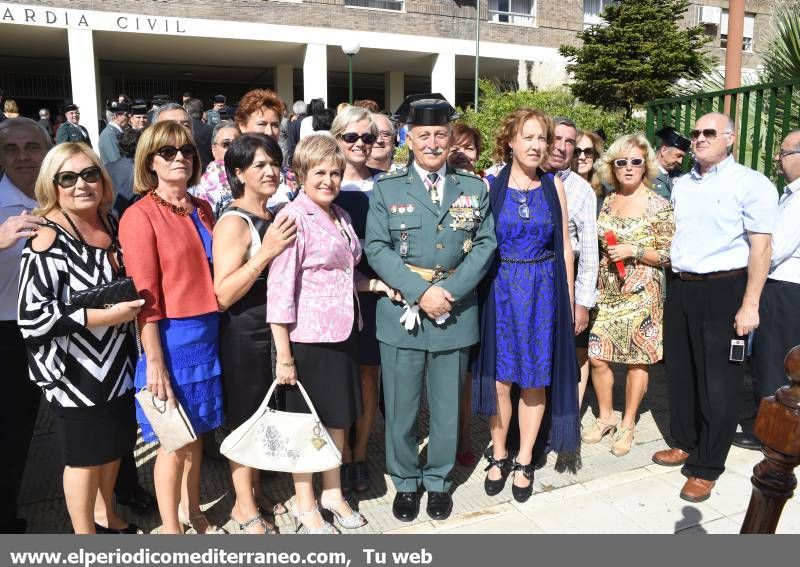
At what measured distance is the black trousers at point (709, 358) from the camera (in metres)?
3.36

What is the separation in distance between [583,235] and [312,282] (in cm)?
179

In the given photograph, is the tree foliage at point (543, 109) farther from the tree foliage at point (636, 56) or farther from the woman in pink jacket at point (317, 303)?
the woman in pink jacket at point (317, 303)

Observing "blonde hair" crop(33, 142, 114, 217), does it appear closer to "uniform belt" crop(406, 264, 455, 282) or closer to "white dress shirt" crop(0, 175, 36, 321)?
"white dress shirt" crop(0, 175, 36, 321)

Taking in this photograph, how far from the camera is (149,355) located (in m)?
2.45

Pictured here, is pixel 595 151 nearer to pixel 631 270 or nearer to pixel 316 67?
pixel 631 270

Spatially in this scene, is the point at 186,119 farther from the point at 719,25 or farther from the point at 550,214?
the point at 719,25

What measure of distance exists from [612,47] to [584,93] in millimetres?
1458

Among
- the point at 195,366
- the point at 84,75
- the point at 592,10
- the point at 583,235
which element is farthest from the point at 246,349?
the point at 592,10

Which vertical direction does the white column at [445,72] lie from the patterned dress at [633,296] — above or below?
above

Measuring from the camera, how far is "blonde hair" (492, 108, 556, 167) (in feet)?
10.4

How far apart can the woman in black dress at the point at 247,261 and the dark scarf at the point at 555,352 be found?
1.18 meters

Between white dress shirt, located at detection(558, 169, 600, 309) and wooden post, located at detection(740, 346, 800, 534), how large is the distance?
2.39 m

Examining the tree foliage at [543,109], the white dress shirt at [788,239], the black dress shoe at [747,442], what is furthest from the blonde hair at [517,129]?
the tree foliage at [543,109]
